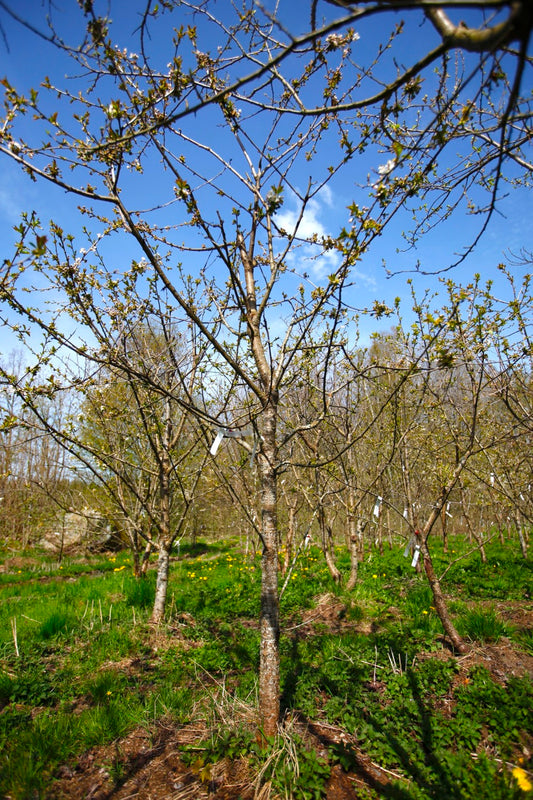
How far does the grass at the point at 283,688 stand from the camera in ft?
7.43

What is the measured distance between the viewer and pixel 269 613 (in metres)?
2.36

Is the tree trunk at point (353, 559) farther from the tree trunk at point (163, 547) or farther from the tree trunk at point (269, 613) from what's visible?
the tree trunk at point (269, 613)

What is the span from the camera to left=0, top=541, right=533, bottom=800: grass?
7.43 ft

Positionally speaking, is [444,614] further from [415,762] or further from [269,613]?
[269,613]

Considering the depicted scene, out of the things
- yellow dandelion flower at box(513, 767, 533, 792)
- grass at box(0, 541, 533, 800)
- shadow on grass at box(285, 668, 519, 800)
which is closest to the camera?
yellow dandelion flower at box(513, 767, 533, 792)

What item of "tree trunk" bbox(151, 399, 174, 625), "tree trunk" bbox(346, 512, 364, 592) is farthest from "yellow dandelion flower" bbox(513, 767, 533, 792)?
"tree trunk" bbox(346, 512, 364, 592)

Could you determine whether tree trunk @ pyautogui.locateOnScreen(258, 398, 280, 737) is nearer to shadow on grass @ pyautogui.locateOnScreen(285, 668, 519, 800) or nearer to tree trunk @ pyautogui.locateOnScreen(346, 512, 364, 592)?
shadow on grass @ pyautogui.locateOnScreen(285, 668, 519, 800)

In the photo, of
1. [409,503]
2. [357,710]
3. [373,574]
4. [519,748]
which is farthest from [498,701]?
[373,574]

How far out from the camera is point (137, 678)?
11.3 feet

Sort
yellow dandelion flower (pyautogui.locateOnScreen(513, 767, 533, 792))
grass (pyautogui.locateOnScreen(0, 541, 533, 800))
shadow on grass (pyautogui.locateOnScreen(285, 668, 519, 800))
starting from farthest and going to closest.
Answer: grass (pyautogui.locateOnScreen(0, 541, 533, 800))
shadow on grass (pyautogui.locateOnScreen(285, 668, 519, 800))
yellow dandelion flower (pyautogui.locateOnScreen(513, 767, 533, 792))

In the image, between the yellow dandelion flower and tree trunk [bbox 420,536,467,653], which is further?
tree trunk [bbox 420,536,467,653]

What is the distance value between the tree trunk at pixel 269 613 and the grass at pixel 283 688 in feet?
0.58

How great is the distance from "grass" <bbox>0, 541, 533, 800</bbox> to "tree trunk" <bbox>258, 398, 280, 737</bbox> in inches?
6.9

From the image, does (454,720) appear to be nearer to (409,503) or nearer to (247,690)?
(247,690)
